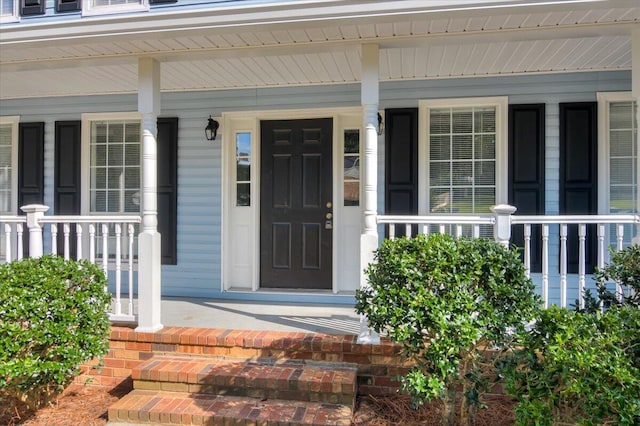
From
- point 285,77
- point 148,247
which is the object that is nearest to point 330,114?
point 285,77

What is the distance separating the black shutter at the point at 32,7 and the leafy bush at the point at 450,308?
3.52m

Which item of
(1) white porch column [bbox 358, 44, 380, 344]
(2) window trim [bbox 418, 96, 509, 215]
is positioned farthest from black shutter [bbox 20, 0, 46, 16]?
(2) window trim [bbox 418, 96, 509, 215]

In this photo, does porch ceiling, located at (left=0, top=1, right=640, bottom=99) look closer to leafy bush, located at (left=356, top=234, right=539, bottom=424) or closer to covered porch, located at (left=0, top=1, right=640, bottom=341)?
covered porch, located at (left=0, top=1, right=640, bottom=341)

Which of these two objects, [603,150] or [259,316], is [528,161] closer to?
[603,150]

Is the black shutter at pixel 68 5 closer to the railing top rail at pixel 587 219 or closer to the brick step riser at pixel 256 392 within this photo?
the brick step riser at pixel 256 392

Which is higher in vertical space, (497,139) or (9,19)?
(9,19)

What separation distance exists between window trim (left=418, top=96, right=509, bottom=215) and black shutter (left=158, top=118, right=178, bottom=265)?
2668mm

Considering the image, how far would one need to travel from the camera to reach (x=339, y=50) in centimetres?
346

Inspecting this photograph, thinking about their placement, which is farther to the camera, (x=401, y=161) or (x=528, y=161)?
(x=401, y=161)

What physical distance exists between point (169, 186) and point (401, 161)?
255 centimetres

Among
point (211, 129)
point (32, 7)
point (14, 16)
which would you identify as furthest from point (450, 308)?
point (14, 16)

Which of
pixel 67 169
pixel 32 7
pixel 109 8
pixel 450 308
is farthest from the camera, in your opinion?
pixel 67 169

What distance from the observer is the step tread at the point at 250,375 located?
296 cm

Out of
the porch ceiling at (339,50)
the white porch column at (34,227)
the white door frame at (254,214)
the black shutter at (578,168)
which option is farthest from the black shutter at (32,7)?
the black shutter at (578,168)
